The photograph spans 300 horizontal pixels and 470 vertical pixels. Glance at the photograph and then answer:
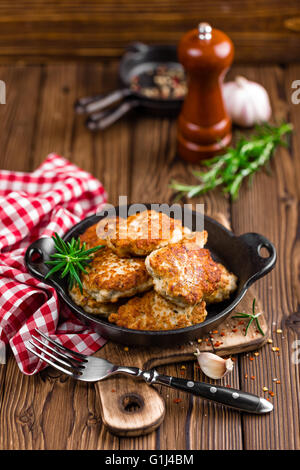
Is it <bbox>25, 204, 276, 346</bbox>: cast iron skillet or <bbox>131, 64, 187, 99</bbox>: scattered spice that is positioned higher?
<bbox>131, 64, 187, 99</bbox>: scattered spice

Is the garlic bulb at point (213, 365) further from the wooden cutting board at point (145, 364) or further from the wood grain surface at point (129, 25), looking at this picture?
the wood grain surface at point (129, 25)

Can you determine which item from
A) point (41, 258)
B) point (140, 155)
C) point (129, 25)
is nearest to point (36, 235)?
point (41, 258)

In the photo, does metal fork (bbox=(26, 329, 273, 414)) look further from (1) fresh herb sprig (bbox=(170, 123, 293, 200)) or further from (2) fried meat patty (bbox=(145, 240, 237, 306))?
(1) fresh herb sprig (bbox=(170, 123, 293, 200))

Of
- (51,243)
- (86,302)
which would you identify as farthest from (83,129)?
(86,302)

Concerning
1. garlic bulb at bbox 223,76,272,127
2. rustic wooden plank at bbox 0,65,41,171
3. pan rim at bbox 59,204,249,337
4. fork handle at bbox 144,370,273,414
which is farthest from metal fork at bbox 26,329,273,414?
garlic bulb at bbox 223,76,272,127
